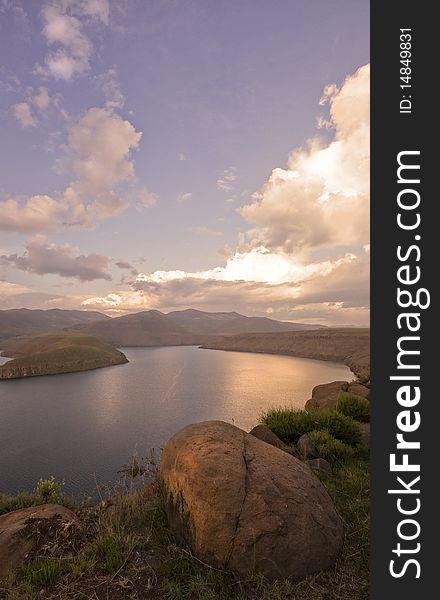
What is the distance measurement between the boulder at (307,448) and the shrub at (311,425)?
42.2 inches

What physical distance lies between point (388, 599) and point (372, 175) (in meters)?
5.06

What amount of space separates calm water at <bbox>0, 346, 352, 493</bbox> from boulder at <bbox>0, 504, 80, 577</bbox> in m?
9.82

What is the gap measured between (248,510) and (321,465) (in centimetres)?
458

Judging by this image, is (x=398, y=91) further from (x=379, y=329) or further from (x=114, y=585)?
(x=114, y=585)

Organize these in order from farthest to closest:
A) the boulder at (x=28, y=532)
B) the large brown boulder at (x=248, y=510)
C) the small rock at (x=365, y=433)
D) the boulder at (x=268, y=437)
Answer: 1. the small rock at (x=365, y=433)
2. the boulder at (x=268, y=437)
3. the boulder at (x=28, y=532)
4. the large brown boulder at (x=248, y=510)

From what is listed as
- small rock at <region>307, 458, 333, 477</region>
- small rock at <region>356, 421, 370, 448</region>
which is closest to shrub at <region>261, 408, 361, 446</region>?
small rock at <region>356, 421, 370, 448</region>

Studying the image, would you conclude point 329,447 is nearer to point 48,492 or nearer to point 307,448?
point 307,448

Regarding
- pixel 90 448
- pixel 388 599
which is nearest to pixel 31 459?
pixel 90 448

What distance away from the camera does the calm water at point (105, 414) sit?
111 ft

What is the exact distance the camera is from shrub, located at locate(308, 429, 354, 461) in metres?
9.61

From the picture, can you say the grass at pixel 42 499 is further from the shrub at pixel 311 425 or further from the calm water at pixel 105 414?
the shrub at pixel 311 425

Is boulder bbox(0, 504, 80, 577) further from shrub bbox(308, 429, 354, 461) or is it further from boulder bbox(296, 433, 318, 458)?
shrub bbox(308, 429, 354, 461)

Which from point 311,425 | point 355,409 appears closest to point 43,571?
point 311,425

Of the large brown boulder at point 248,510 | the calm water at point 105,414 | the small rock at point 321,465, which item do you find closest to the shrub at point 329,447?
the small rock at point 321,465
